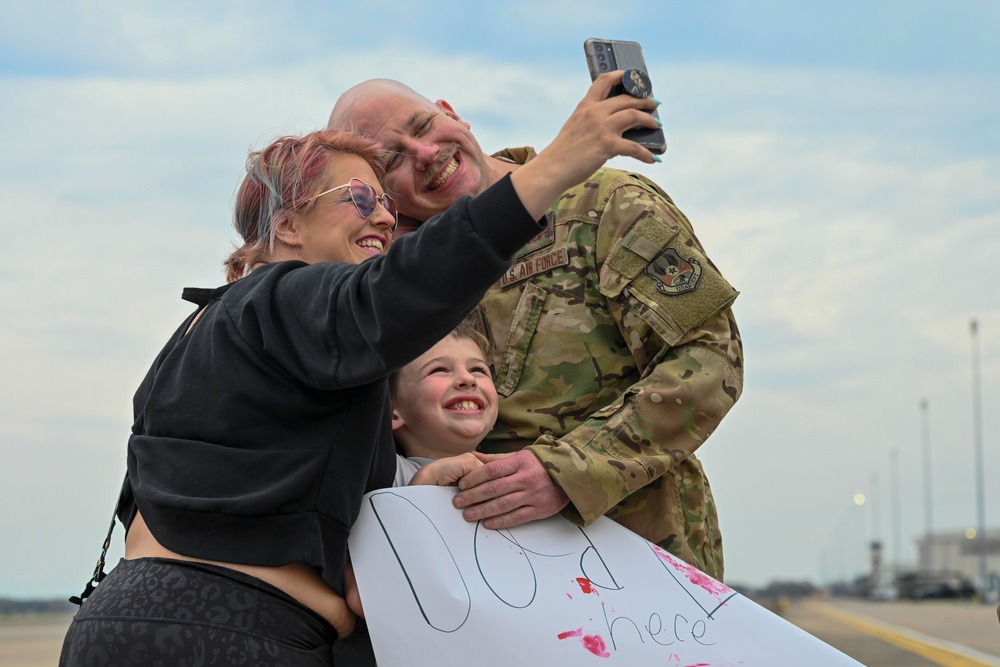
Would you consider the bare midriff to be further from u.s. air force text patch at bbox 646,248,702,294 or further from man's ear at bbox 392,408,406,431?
u.s. air force text patch at bbox 646,248,702,294

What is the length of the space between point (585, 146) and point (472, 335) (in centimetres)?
130

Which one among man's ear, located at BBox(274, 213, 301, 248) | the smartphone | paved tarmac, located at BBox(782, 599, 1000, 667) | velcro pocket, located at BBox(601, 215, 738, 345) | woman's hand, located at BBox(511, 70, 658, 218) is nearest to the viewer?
woman's hand, located at BBox(511, 70, 658, 218)

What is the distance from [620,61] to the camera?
2506 mm

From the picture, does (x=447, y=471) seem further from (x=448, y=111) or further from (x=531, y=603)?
(x=448, y=111)

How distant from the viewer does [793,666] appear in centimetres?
261

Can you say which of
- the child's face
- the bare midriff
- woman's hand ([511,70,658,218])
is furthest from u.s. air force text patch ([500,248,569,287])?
the bare midriff

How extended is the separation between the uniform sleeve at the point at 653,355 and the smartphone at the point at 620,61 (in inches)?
36.0

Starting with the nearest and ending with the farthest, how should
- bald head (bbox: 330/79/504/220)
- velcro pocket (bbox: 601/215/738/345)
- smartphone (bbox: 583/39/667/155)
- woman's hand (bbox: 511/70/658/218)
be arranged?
woman's hand (bbox: 511/70/658/218), smartphone (bbox: 583/39/667/155), velcro pocket (bbox: 601/215/738/345), bald head (bbox: 330/79/504/220)

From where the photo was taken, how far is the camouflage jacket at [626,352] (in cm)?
321

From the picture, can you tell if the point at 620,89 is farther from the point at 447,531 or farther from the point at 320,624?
the point at 320,624

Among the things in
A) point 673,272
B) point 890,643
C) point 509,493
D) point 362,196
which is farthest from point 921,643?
point 362,196

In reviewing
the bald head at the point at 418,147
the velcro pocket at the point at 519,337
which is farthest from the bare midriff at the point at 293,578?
the bald head at the point at 418,147

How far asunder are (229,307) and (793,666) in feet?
4.75

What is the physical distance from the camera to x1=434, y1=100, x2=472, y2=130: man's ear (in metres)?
4.19
